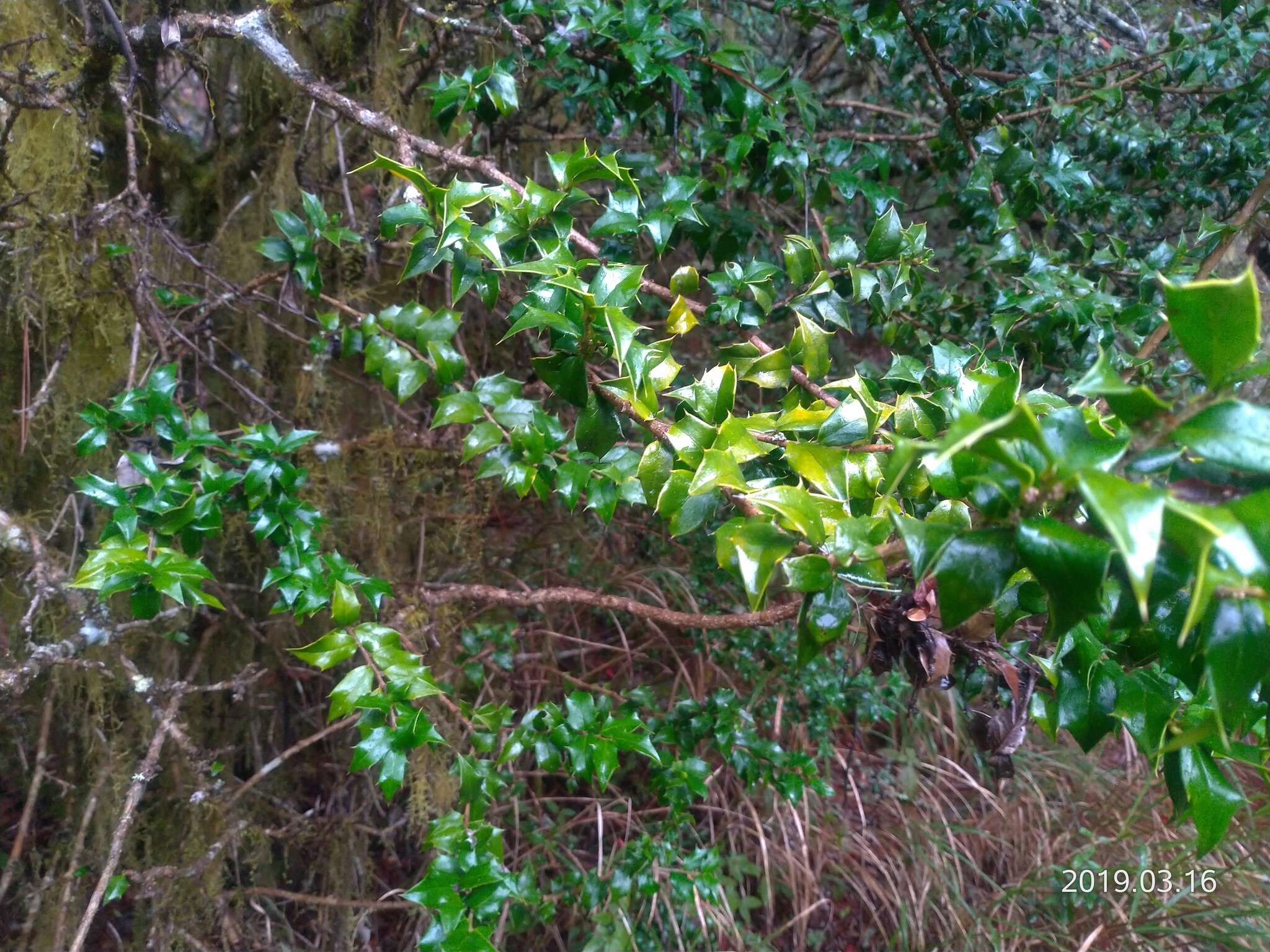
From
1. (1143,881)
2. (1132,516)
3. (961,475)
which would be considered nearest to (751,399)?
(1143,881)

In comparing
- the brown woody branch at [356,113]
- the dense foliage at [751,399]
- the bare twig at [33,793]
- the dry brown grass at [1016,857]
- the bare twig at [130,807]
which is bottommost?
the dry brown grass at [1016,857]

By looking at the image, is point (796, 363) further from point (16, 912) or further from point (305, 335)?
point (16, 912)

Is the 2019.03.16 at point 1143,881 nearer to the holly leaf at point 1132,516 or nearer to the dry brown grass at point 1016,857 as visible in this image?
the dry brown grass at point 1016,857

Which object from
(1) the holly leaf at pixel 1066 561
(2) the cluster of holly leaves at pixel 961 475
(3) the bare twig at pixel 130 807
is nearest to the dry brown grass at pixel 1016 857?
(2) the cluster of holly leaves at pixel 961 475

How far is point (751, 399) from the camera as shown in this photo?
229 cm

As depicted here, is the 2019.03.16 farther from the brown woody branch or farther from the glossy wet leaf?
the glossy wet leaf

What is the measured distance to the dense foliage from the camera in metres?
0.46

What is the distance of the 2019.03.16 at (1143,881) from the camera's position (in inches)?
80.8

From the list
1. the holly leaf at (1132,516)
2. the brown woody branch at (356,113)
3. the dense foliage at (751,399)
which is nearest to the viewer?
the holly leaf at (1132,516)

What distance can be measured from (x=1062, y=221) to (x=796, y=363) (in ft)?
3.23

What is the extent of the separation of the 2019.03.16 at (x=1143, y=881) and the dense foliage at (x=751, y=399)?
0.72 metres

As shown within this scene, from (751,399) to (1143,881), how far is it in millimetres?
1637

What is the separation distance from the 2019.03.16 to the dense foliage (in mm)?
720

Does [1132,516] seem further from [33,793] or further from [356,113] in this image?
[33,793]
